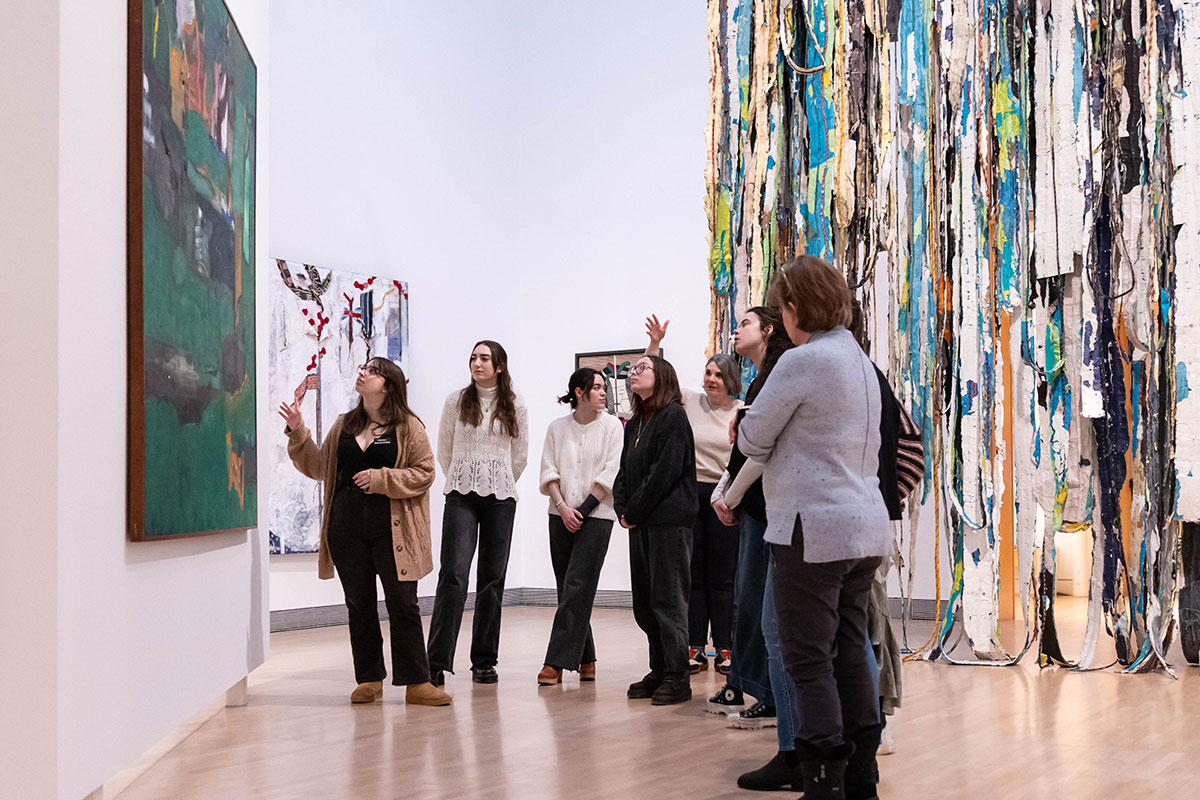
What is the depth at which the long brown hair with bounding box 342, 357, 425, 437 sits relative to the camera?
14.5 feet

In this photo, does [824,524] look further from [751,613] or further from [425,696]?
[425,696]

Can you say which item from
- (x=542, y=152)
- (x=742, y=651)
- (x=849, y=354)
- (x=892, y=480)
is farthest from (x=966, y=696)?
(x=542, y=152)

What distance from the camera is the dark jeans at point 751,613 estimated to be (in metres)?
3.75

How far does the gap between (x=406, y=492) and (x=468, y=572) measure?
2.10 ft

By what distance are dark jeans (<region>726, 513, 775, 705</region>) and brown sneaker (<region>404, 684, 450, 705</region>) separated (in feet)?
3.59

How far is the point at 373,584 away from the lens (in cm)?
439

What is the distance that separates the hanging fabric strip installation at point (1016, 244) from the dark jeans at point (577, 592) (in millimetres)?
1718

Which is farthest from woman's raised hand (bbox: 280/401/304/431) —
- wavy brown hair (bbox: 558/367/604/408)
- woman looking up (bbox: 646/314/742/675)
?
woman looking up (bbox: 646/314/742/675)

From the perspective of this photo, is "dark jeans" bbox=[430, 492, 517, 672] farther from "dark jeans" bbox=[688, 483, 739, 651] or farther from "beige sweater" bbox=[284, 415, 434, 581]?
"dark jeans" bbox=[688, 483, 739, 651]

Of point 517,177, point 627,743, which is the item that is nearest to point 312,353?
point 517,177

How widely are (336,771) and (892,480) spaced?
1.69 metres

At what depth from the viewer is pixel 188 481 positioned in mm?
3371

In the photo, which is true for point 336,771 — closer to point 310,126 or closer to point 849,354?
point 849,354

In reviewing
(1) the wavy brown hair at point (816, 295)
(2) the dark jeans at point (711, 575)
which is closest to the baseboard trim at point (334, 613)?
(2) the dark jeans at point (711, 575)
